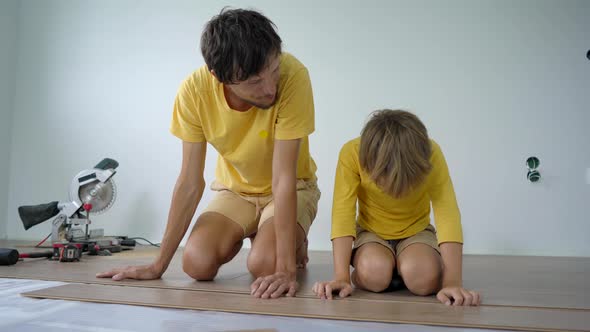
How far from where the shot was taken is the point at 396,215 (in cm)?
163

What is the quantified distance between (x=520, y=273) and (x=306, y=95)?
50.3 inches

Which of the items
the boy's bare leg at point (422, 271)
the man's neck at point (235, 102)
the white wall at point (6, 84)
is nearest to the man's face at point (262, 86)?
the man's neck at point (235, 102)

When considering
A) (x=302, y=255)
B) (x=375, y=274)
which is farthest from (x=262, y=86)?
(x=302, y=255)

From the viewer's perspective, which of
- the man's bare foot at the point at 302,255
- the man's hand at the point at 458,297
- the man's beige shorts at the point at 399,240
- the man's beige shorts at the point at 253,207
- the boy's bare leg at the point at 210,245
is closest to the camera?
the man's hand at the point at 458,297

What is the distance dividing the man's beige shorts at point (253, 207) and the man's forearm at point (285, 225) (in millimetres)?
246

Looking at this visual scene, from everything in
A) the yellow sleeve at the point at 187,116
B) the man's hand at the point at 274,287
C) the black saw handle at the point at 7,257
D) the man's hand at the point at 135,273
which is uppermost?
the yellow sleeve at the point at 187,116

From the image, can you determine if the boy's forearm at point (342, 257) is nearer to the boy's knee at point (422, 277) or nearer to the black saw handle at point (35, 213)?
the boy's knee at point (422, 277)

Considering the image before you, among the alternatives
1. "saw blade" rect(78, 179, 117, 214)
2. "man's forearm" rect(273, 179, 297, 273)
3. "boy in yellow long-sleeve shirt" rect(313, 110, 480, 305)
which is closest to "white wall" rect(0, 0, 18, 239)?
"saw blade" rect(78, 179, 117, 214)

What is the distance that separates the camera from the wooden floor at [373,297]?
3.71ft

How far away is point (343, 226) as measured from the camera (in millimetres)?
1486

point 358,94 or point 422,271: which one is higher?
point 358,94

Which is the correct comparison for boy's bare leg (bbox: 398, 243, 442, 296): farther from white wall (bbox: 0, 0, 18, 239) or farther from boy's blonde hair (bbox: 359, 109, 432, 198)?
white wall (bbox: 0, 0, 18, 239)

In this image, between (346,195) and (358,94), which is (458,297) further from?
(358,94)

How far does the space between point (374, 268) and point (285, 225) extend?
12.2 inches
